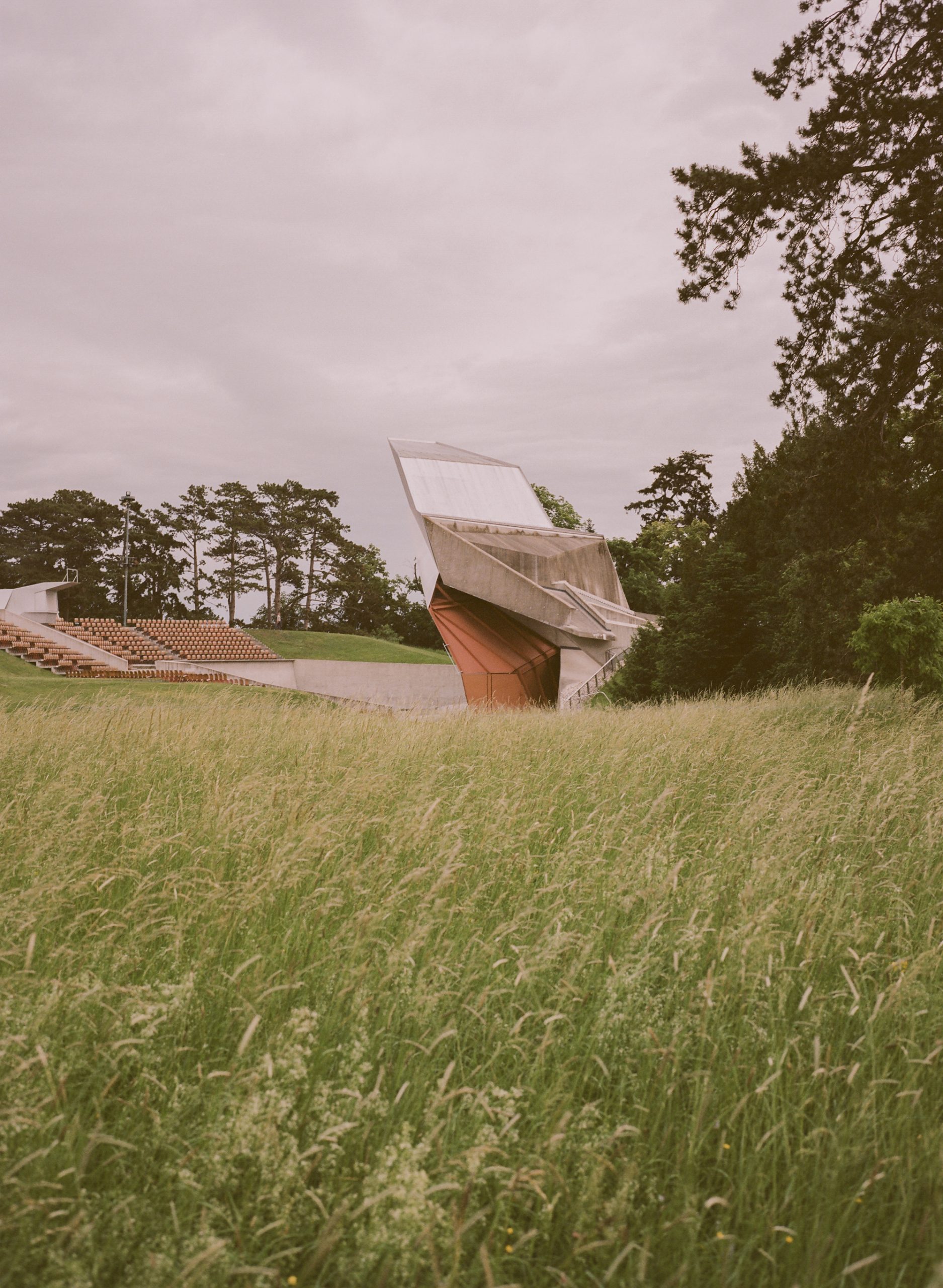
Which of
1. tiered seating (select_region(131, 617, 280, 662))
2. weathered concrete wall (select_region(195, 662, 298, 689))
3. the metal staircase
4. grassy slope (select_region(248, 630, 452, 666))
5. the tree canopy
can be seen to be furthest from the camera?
grassy slope (select_region(248, 630, 452, 666))

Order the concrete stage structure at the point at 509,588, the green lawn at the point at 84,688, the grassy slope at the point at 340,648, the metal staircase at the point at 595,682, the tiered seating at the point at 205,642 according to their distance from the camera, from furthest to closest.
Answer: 1. the grassy slope at the point at 340,648
2. the tiered seating at the point at 205,642
3. the concrete stage structure at the point at 509,588
4. the metal staircase at the point at 595,682
5. the green lawn at the point at 84,688

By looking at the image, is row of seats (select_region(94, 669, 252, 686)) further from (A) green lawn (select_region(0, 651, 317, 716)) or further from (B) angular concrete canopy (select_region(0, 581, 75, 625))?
(B) angular concrete canopy (select_region(0, 581, 75, 625))

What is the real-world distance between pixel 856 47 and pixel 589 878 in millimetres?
9987

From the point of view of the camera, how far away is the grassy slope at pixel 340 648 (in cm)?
3962

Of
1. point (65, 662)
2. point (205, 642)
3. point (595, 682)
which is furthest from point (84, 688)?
point (205, 642)

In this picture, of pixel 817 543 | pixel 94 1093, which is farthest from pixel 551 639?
pixel 94 1093

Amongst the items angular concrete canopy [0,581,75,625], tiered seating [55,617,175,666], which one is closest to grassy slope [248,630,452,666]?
tiered seating [55,617,175,666]

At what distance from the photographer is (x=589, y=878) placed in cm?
293

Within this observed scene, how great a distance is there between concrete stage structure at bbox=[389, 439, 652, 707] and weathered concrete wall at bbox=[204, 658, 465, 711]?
33.6ft

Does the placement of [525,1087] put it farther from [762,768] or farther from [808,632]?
[808,632]

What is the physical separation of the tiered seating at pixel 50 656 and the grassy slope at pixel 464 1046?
23.7m

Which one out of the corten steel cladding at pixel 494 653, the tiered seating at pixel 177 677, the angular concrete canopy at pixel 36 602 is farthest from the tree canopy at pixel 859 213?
the angular concrete canopy at pixel 36 602

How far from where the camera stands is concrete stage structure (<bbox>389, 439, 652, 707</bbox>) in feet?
68.9

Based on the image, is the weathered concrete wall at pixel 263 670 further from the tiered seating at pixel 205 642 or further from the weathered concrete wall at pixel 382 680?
the weathered concrete wall at pixel 382 680
